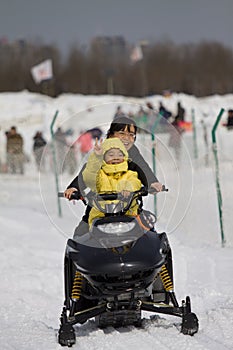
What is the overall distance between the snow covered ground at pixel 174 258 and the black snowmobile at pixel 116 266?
178 mm

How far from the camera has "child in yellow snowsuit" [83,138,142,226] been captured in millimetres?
5258

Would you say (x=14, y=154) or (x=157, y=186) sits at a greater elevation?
(x=157, y=186)

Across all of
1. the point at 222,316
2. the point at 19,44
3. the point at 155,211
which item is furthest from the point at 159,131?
the point at 19,44

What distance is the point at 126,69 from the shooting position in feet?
285

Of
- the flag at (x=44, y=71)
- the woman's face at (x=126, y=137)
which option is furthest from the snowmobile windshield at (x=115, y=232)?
the flag at (x=44, y=71)

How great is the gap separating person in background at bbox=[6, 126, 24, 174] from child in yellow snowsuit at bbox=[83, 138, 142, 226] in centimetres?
1417

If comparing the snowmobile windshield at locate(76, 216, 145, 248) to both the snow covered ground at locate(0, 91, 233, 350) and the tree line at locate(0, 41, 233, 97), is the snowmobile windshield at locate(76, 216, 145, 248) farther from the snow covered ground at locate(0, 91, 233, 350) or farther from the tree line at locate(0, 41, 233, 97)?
the tree line at locate(0, 41, 233, 97)

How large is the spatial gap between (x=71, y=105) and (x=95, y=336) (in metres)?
47.7

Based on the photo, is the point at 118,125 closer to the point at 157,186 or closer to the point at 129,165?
the point at 129,165

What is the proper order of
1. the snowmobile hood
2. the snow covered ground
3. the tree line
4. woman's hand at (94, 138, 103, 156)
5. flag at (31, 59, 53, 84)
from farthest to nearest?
the tree line, flag at (31, 59, 53, 84), the snow covered ground, woman's hand at (94, 138, 103, 156), the snowmobile hood

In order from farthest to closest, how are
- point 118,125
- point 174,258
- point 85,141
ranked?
point 174,258, point 85,141, point 118,125

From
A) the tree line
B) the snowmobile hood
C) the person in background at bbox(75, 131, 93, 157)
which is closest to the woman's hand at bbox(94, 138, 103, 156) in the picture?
the person in background at bbox(75, 131, 93, 157)

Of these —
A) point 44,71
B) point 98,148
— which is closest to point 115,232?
point 98,148

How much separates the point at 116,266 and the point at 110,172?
743 millimetres
